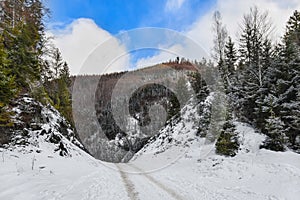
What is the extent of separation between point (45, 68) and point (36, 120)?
632 cm

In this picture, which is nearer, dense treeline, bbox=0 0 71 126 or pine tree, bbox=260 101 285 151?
pine tree, bbox=260 101 285 151

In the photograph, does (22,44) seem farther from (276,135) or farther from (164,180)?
(276,135)

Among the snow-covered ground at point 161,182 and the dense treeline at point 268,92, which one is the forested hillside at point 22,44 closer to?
the snow-covered ground at point 161,182

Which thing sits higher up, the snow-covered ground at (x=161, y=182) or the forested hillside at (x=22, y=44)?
the forested hillside at (x=22, y=44)

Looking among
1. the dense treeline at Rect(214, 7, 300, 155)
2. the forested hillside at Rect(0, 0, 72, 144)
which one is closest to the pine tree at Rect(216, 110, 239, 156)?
the dense treeline at Rect(214, 7, 300, 155)

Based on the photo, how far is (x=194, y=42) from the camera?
54.6 feet

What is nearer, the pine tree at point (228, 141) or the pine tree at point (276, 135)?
the pine tree at point (276, 135)

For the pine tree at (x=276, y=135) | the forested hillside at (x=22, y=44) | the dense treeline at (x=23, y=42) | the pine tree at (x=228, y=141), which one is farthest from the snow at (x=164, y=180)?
the dense treeline at (x=23, y=42)

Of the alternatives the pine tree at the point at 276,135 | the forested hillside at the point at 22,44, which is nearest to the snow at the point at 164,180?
the pine tree at the point at 276,135

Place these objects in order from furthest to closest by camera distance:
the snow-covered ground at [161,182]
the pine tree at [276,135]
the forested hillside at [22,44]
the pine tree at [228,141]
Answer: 1. the pine tree at [228,141]
2. the forested hillside at [22,44]
3. the pine tree at [276,135]
4. the snow-covered ground at [161,182]

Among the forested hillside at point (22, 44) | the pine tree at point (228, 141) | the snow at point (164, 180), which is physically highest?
the forested hillside at point (22, 44)

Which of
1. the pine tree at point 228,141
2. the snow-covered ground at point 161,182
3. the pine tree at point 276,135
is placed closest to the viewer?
the snow-covered ground at point 161,182

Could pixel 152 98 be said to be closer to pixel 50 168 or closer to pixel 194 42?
pixel 194 42

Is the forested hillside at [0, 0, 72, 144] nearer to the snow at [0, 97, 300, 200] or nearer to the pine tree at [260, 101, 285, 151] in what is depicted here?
the snow at [0, 97, 300, 200]
